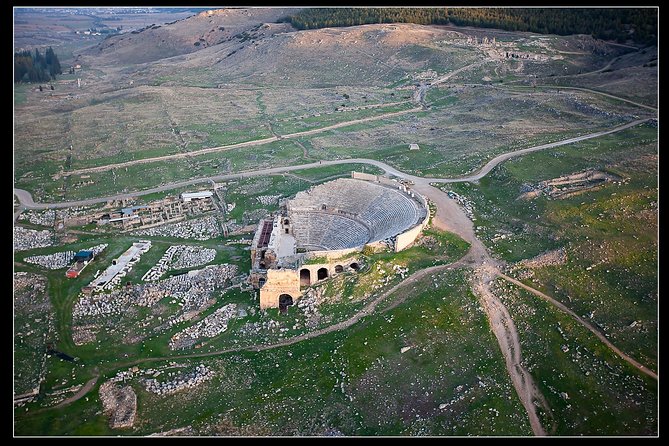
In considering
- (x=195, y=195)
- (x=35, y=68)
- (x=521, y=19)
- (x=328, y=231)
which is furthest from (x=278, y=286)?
(x=35, y=68)

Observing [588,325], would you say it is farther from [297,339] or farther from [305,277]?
[305,277]

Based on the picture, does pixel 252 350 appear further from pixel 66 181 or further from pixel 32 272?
pixel 66 181

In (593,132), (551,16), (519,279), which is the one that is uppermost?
(551,16)

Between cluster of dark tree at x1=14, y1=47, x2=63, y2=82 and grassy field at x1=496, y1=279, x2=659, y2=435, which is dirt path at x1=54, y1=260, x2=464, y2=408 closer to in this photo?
grassy field at x1=496, y1=279, x2=659, y2=435

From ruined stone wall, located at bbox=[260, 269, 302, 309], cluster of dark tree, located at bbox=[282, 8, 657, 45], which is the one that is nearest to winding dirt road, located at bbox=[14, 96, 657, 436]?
ruined stone wall, located at bbox=[260, 269, 302, 309]

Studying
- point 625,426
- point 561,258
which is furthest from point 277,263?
point 625,426

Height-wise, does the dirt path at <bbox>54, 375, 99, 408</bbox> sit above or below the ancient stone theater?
below
